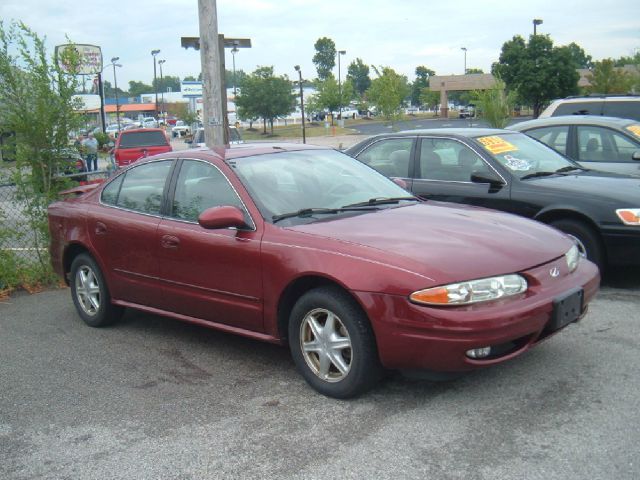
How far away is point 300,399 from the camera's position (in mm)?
4316

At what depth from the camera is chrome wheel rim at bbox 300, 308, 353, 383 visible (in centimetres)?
419

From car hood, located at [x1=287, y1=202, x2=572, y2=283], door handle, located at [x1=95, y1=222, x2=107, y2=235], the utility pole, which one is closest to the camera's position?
car hood, located at [x1=287, y1=202, x2=572, y2=283]

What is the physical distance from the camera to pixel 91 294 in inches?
246

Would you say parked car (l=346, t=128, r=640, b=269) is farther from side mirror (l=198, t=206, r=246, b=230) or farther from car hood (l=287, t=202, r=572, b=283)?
side mirror (l=198, t=206, r=246, b=230)

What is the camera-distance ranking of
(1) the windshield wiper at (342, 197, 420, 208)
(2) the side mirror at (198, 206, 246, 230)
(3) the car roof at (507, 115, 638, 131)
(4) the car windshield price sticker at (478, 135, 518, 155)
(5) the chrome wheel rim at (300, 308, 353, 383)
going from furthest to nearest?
(3) the car roof at (507, 115, 638, 131) → (4) the car windshield price sticker at (478, 135, 518, 155) → (1) the windshield wiper at (342, 197, 420, 208) → (2) the side mirror at (198, 206, 246, 230) → (5) the chrome wheel rim at (300, 308, 353, 383)

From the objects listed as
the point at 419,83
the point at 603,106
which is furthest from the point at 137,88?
the point at 603,106

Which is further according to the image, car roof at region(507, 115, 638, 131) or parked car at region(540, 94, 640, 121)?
parked car at region(540, 94, 640, 121)

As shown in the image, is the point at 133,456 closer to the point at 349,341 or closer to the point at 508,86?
the point at 349,341

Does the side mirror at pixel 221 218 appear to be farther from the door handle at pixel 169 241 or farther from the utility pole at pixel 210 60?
the utility pole at pixel 210 60

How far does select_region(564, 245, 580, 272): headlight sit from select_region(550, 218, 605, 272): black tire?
188 cm

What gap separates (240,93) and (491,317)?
205 ft

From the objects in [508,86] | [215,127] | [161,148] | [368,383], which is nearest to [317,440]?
[368,383]

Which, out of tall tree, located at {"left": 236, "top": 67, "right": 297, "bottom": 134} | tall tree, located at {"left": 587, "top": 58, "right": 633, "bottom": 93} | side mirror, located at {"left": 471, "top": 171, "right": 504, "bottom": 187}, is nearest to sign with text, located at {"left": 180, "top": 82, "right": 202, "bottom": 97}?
tall tree, located at {"left": 236, "top": 67, "right": 297, "bottom": 134}

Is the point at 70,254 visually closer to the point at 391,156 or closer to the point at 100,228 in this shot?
the point at 100,228
